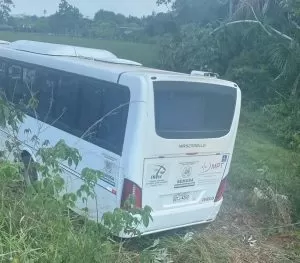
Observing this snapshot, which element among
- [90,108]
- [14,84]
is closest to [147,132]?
[90,108]

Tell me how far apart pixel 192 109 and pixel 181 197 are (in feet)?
3.20

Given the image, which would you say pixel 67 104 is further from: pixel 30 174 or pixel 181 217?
pixel 181 217

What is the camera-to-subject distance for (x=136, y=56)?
1914 cm

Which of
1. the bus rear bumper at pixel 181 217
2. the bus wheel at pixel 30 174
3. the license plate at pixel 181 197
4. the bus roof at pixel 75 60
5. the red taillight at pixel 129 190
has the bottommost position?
the bus rear bumper at pixel 181 217

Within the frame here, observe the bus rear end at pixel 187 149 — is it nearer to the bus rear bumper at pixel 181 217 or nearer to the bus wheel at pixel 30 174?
the bus rear bumper at pixel 181 217

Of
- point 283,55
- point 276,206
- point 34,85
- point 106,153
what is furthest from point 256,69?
point 106,153

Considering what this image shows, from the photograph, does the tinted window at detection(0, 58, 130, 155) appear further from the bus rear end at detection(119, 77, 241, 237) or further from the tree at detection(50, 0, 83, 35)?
the tree at detection(50, 0, 83, 35)

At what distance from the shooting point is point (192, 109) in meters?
5.10

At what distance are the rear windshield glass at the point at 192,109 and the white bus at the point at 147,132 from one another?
0.03 feet

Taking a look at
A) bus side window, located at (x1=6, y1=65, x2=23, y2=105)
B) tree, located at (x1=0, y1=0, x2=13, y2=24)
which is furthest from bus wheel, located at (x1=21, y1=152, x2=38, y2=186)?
tree, located at (x1=0, y1=0, x2=13, y2=24)

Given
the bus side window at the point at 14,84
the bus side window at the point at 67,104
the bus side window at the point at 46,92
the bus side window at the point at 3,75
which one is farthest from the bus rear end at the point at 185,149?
the bus side window at the point at 3,75

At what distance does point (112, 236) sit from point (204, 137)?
1860 mm

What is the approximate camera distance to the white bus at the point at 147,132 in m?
4.62

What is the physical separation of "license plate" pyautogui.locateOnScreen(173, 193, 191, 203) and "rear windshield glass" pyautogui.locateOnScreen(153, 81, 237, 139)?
655 mm
